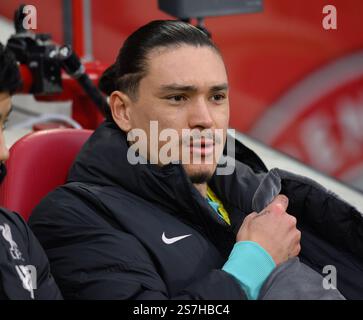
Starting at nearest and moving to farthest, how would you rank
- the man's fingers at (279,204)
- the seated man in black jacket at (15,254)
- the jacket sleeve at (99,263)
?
the seated man in black jacket at (15,254) → the jacket sleeve at (99,263) → the man's fingers at (279,204)

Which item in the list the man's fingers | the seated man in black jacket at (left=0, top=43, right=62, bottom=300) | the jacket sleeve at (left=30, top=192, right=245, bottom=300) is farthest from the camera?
→ the man's fingers

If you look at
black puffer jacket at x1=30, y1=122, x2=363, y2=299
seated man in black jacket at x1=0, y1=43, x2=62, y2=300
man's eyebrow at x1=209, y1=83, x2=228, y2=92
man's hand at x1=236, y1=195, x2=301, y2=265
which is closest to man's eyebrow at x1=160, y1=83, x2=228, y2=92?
man's eyebrow at x1=209, y1=83, x2=228, y2=92

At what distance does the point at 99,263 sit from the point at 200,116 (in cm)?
31

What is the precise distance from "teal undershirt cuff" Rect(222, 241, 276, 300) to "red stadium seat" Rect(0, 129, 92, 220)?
0.43 metres

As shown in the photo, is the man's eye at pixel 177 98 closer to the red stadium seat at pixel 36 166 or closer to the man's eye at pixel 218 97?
the man's eye at pixel 218 97

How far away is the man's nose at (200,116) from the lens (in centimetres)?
124

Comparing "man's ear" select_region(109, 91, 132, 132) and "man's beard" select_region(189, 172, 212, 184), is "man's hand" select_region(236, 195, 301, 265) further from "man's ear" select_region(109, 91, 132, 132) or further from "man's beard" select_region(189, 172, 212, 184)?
"man's ear" select_region(109, 91, 132, 132)

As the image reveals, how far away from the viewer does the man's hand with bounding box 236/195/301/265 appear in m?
1.15

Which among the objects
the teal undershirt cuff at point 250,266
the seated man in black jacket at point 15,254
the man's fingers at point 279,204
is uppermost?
the seated man in black jacket at point 15,254

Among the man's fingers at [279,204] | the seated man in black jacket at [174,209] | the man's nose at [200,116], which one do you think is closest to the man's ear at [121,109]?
the seated man in black jacket at [174,209]

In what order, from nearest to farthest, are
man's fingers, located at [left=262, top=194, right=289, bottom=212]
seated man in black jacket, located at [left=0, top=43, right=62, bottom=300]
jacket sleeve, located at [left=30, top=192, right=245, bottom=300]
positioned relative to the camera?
1. seated man in black jacket, located at [left=0, top=43, right=62, bottom=300]
2. jacket sleeve, located at [left=30, top=192, right=245, bottom=300]
3. man's fingers, located at [left=262, top=194, right=289, bottom=212]

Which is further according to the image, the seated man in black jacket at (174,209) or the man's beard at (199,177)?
the man's beard at (199,177)

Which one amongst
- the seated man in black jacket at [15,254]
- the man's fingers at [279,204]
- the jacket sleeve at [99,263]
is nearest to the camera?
the seated man in black jacket at [15,254]

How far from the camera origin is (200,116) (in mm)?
1243
